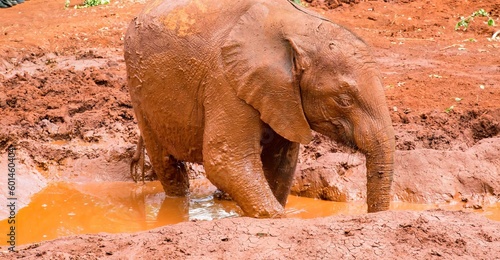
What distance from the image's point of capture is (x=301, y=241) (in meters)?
5.40

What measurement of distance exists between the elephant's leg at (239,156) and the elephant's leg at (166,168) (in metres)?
1.18

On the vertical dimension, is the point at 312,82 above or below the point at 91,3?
below

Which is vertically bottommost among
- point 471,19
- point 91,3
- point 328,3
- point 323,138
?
point 323,138

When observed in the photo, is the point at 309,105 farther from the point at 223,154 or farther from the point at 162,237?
the point at 162,237

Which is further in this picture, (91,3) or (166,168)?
(91,3)

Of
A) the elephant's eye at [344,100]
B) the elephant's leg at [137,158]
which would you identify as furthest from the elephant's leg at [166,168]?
the elephant's eye at [344,100]

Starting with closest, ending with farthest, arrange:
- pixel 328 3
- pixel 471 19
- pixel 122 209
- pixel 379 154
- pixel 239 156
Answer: pixel 379 154 < pixel 239 156 < pixel 122 209 < pixel 471 19 < pixel 328 3

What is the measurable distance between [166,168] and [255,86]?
1954 mm

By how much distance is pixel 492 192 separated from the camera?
859cm

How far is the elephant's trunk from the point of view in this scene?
6438mm

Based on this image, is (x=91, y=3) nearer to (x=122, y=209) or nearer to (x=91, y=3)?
(x=91, y=3)

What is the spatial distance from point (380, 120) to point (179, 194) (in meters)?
2.81

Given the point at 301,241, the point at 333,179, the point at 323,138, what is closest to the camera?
the point at 301,241

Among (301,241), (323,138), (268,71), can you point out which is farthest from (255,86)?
(323,138)
